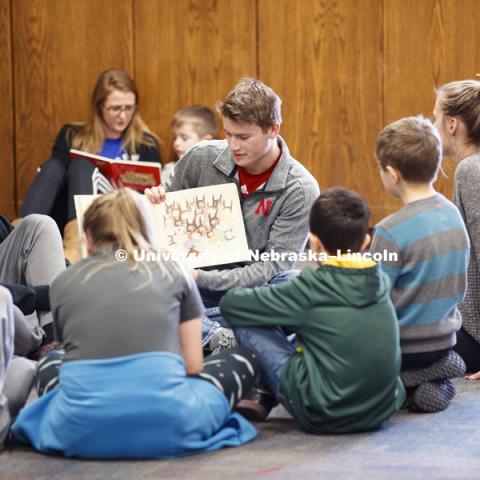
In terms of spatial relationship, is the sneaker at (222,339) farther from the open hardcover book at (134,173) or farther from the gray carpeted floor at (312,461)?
the open hardcover book at (134,173)

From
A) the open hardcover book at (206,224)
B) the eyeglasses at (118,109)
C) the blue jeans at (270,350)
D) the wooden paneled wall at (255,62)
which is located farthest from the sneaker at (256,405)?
the eyeglasses at (118,109)

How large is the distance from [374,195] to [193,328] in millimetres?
3525

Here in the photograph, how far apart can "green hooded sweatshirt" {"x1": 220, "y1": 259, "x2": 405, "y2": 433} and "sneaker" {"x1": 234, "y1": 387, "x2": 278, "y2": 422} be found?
0.16 meters

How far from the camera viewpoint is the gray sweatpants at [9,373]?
2.67 meters

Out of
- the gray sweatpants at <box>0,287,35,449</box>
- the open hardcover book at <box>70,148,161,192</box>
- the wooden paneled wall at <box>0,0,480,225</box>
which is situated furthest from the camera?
the wooden paneled wall at <box>0,0,480,225</box>

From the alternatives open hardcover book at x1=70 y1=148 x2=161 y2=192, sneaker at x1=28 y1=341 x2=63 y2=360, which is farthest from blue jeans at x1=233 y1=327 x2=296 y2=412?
open hardcover book at x1=70 y1=148 x2=161 y2=192

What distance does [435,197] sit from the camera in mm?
3098

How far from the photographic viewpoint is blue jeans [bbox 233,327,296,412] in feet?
9.44

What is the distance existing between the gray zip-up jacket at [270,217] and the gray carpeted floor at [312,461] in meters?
0.78

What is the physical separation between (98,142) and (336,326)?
3.47m

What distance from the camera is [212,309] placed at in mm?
3693

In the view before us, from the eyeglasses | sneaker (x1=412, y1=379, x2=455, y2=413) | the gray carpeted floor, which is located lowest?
the gray carpeted floor

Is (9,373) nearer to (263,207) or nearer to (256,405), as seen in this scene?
(256,405)

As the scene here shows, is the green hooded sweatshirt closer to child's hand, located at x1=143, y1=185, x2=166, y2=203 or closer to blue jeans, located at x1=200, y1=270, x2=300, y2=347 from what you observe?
blue jeans, located at x1=200, y1=270, x2=300, y2=347
